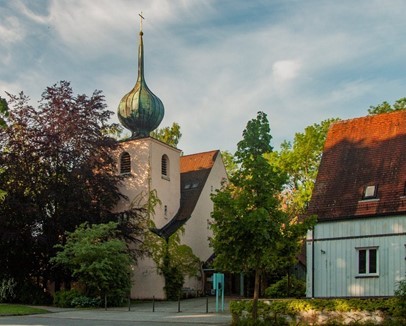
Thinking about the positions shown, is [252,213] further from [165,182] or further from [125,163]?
[125,163]

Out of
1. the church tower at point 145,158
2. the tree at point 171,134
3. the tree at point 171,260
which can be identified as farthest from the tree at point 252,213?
the tree at point 171,134

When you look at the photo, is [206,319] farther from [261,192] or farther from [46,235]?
[46,235]

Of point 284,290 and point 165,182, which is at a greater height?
point 165,182

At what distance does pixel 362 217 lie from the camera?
2289 centimetres

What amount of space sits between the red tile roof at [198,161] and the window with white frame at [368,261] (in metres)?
20.2

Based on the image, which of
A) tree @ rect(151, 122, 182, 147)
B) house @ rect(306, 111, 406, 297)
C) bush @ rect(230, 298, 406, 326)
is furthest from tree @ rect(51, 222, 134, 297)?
tree @ rect(151, 122, 182, 147)

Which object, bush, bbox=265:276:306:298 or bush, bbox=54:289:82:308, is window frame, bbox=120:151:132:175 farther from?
bush, bbox=265:276:306:298

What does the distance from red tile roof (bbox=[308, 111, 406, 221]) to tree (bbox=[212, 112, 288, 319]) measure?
6501 mm

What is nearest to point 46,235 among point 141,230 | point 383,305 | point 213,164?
point 141,230

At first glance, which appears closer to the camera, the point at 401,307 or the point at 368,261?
the point at 401,307

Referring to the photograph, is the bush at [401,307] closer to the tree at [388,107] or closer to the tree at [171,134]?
A: the tree at [388,107]

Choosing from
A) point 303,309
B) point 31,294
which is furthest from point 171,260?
point 303,309

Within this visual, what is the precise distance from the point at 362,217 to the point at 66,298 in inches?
607

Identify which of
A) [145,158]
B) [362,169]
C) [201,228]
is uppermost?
[145,158]
